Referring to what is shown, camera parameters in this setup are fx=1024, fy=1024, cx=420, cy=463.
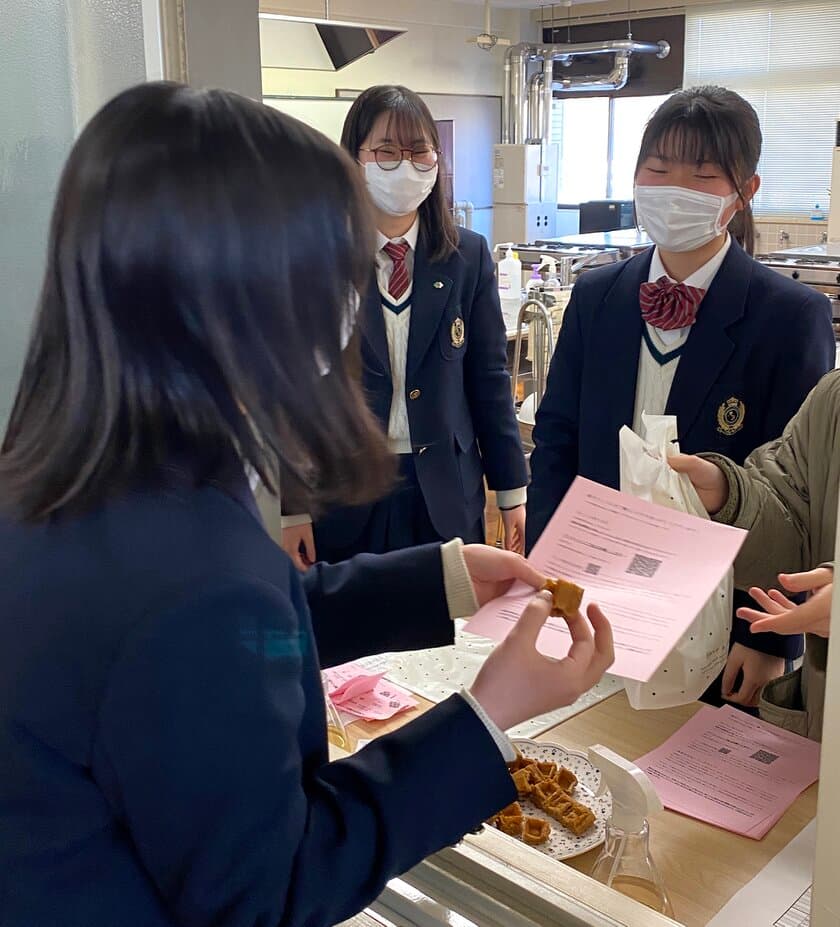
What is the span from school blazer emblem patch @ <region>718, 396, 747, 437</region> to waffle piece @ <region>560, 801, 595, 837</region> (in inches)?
29.9

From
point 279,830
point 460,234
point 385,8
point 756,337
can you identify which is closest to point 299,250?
point 279,830

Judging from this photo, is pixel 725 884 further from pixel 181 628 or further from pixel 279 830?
pixel 181 628

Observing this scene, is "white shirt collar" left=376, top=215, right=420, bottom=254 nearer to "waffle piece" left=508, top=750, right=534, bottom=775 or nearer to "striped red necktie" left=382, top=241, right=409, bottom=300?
"striped red necktie" left=382, top=241, right=409, bottom=300

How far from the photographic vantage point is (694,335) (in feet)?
5.56

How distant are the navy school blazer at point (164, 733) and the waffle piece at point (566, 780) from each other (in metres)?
0.52

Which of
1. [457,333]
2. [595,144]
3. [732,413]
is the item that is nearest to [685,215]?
[732,413]

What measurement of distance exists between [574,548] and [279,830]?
0.47 meters

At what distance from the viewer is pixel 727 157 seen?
169 cm

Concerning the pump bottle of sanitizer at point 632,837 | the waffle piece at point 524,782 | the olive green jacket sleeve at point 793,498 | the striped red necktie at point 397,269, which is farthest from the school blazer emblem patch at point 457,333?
the pump bottle of sanitizer at point 632,837

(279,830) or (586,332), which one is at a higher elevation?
(586,332)

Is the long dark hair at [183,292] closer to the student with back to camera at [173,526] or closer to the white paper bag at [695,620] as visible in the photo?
the student with back to camera at [173,526]

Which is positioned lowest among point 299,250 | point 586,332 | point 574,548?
point 574,548

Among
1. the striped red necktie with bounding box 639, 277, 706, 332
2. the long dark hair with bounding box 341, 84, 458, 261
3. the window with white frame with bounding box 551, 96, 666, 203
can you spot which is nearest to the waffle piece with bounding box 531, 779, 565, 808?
the striped red necktie with bounding box 639, 277, 706, 332

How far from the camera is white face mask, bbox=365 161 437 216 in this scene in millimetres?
2068
